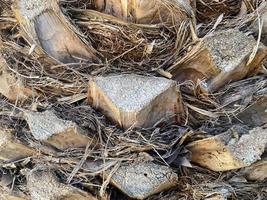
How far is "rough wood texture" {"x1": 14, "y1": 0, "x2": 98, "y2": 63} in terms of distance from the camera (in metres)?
1.31

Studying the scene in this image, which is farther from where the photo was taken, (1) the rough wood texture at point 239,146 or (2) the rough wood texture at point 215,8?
(2) the rough wood texture at point 215,8

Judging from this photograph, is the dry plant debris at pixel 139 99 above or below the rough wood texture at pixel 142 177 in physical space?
above

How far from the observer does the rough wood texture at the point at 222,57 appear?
1261 millimetres

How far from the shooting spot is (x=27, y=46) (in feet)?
4.43

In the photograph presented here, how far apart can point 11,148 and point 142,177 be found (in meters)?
0.36

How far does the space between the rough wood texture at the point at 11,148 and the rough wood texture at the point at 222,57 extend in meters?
0.46

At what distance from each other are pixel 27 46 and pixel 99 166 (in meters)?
0.37

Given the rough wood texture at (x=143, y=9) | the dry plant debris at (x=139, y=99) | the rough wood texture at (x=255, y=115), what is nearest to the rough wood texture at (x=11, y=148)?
the dry plant debris at (x=139, y=99)

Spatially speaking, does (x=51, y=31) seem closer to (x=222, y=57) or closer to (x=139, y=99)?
(x=139, y=99)

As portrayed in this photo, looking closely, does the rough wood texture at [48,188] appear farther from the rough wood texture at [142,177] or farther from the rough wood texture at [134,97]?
the rough wood texture at [134,97]

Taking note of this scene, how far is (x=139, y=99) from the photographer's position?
124cm

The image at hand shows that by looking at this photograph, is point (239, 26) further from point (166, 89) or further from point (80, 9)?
point (80, 9)

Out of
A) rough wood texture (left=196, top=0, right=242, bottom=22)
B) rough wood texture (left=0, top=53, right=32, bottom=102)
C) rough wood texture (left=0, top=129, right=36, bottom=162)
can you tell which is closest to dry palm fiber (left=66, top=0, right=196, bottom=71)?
rough wood texture (left=196, top=0, right=242, bottom=22)

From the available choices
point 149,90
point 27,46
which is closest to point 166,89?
point 149,90
